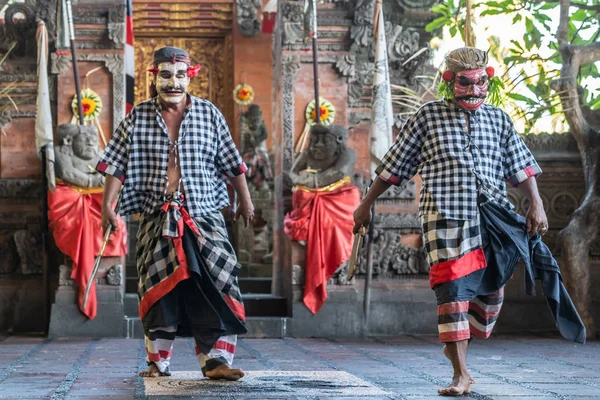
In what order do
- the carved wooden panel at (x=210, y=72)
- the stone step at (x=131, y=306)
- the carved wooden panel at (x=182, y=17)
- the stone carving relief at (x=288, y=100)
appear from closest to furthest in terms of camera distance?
the stone step at (x=131, y=306), the stone carving relief at (x=288, y=100), the carved wooden panel at (x=182, y=17), the carved wooden panel at (x=210, y=72)

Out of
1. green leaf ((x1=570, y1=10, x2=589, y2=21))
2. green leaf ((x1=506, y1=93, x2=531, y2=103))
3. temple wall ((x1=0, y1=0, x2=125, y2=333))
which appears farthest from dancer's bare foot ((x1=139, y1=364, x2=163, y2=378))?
green leaf ((x1=570, y1=10, x2=589, y2=21))

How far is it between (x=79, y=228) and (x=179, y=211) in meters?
4.05

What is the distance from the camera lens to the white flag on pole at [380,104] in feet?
32.4

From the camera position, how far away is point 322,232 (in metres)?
10.1

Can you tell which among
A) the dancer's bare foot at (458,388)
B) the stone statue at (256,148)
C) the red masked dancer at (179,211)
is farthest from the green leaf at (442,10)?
the dancer's bare foot at (458,388)

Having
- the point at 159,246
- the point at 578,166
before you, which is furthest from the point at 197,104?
the point at 578,166

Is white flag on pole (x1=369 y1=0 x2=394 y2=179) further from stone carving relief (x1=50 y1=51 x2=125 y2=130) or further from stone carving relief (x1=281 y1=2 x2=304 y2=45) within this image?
stone carving relief (x1=50 y1=51 x2=125 y2=130)

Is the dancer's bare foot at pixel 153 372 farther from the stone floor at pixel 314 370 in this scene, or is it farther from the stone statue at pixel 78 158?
the stone statue at pixel 78 158

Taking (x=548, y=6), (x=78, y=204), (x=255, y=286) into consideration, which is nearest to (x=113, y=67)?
(x=78, y=204)

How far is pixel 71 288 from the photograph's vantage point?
33.5ft

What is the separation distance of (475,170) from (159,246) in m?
1.81

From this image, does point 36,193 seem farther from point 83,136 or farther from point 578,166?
point 578,166

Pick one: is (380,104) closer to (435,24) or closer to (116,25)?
(435,24)

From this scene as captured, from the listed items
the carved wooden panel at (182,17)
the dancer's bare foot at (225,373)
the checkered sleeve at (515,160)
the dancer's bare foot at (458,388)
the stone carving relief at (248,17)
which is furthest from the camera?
the stone carving relief at (248,17)
